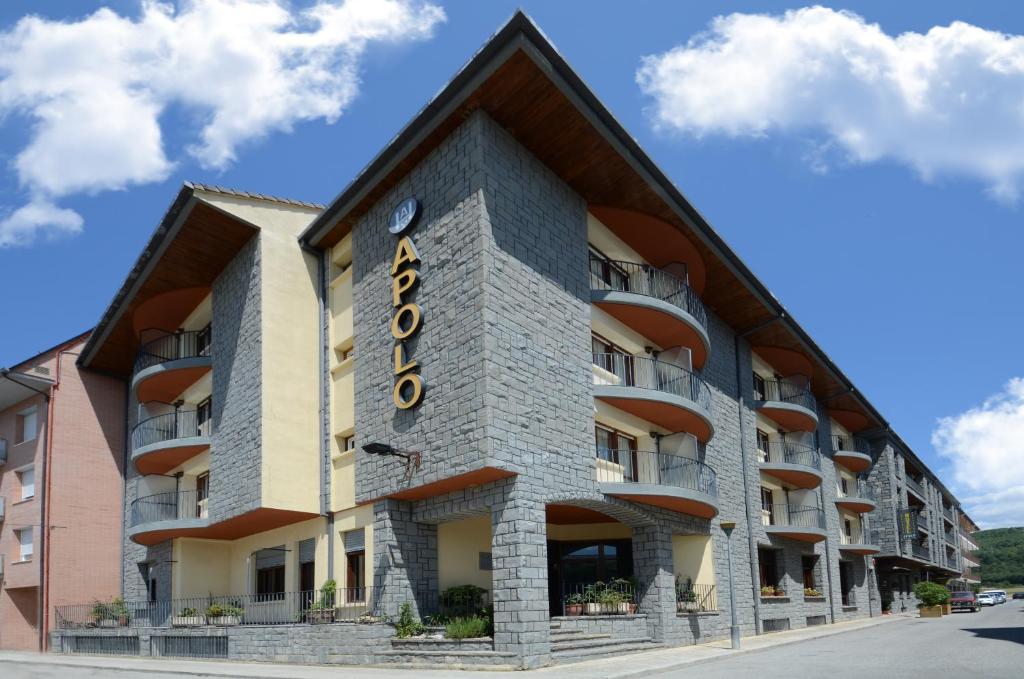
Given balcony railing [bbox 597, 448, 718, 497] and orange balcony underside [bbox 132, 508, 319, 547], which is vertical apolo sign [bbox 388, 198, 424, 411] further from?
balcony railing [bbox 597, 448, 718, 497]

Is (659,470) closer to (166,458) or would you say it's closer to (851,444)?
(166,458)

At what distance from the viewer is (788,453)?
120ft

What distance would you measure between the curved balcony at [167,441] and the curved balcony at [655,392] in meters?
12.0

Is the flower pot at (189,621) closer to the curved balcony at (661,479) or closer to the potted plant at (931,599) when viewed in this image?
the curved balcony at (661,479)

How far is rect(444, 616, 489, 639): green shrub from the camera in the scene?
18.1 metres

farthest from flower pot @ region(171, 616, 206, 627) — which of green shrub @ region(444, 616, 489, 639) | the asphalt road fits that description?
the asphalt road

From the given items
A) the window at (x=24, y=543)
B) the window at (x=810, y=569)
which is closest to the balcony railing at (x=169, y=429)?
the window at (x=24, y=543)

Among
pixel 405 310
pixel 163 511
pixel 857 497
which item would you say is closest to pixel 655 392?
pixel 405 310

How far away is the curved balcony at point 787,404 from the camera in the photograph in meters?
34.2

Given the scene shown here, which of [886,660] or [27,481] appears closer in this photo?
[886,660]

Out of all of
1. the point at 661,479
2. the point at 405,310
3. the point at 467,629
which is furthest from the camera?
the point at 661,479

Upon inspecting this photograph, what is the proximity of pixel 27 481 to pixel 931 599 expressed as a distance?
41604 millimetres

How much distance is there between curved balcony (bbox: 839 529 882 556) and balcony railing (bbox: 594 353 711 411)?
19085 mm

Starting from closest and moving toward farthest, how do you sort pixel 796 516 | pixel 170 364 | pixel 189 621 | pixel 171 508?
pixel 189 621 → pixel 170 364 → pixel 171 508 → pixel 796 516
